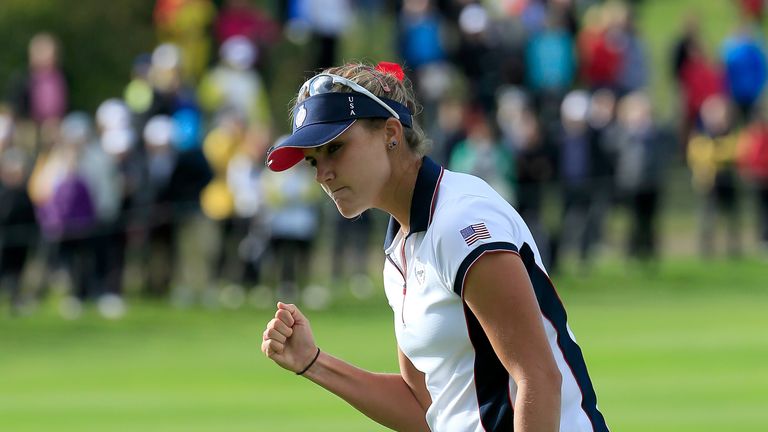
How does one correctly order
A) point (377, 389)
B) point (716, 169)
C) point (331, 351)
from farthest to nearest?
point (716, 169) < point (331, 351) < point (377, 389)

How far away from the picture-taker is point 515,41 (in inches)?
846

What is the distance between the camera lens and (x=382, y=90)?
4.13m

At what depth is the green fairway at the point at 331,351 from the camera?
11.8 metres

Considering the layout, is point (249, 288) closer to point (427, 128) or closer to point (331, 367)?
point (427, 128)

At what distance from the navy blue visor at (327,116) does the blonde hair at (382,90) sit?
0.03 meters

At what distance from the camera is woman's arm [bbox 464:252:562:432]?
377cm

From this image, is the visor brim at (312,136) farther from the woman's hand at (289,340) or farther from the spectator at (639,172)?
the spectator at (639,172)

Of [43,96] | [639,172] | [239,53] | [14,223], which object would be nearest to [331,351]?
[14,223]

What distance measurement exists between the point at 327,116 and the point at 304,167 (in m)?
14.1

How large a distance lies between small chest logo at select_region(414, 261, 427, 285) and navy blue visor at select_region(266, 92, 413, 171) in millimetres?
383

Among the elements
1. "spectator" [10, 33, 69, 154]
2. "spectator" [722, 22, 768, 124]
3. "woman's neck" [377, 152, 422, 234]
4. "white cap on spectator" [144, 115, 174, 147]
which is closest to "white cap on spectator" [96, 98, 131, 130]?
"white cap on spectator" [144, 115, 174, 147]

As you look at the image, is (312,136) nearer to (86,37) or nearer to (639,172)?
(639,172)

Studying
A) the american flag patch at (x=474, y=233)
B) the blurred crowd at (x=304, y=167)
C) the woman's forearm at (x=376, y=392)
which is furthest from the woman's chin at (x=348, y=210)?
the blurred crowd at (x=304, y=167)

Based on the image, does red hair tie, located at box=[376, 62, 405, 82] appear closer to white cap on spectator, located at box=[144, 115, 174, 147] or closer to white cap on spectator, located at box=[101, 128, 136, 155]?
white cap on spectator, located at box=[144, 115, 174, 147]
